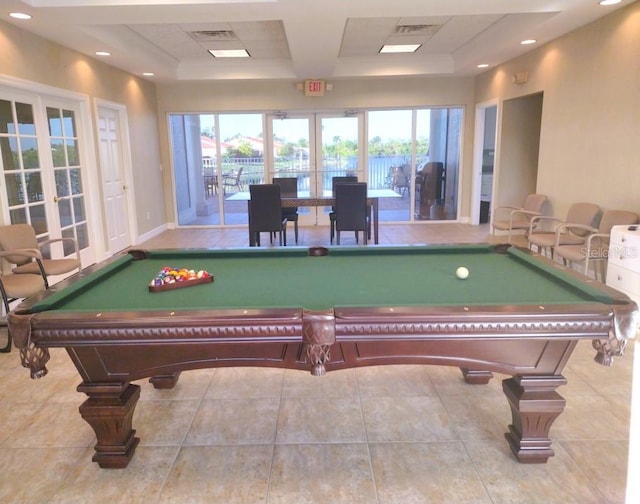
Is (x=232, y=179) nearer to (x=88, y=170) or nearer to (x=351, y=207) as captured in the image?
(x=88, y=170)

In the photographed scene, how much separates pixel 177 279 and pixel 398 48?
5.98 metres

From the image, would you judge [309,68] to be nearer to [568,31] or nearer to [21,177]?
[568,31]

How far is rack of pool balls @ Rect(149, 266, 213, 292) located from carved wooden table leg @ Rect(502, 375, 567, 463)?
155 centimetres

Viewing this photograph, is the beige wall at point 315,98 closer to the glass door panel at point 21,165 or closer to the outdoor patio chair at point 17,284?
the glass door panel at point 21,165

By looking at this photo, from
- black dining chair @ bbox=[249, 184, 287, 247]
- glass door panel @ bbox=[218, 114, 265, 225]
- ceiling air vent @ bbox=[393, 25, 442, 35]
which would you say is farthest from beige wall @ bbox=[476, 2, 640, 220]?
glass door panel @ bbox=[218, 114, 265, 225]

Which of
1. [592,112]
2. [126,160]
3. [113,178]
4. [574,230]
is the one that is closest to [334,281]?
[574,230]

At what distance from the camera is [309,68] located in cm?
700

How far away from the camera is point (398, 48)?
22.5 feet

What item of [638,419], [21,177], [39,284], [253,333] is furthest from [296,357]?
[21,177]

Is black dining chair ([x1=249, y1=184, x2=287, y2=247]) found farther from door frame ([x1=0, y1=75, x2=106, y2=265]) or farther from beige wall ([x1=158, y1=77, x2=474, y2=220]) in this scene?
beige wall ([x1=158, y1=77, x2=474, y2=220])

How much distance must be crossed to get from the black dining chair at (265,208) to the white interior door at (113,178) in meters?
2.05

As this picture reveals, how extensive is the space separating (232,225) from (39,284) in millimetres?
5340

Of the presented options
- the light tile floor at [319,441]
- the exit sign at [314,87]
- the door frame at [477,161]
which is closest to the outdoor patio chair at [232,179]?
the exit sign at [314,87]

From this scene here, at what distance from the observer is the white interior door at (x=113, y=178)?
6.12 m
